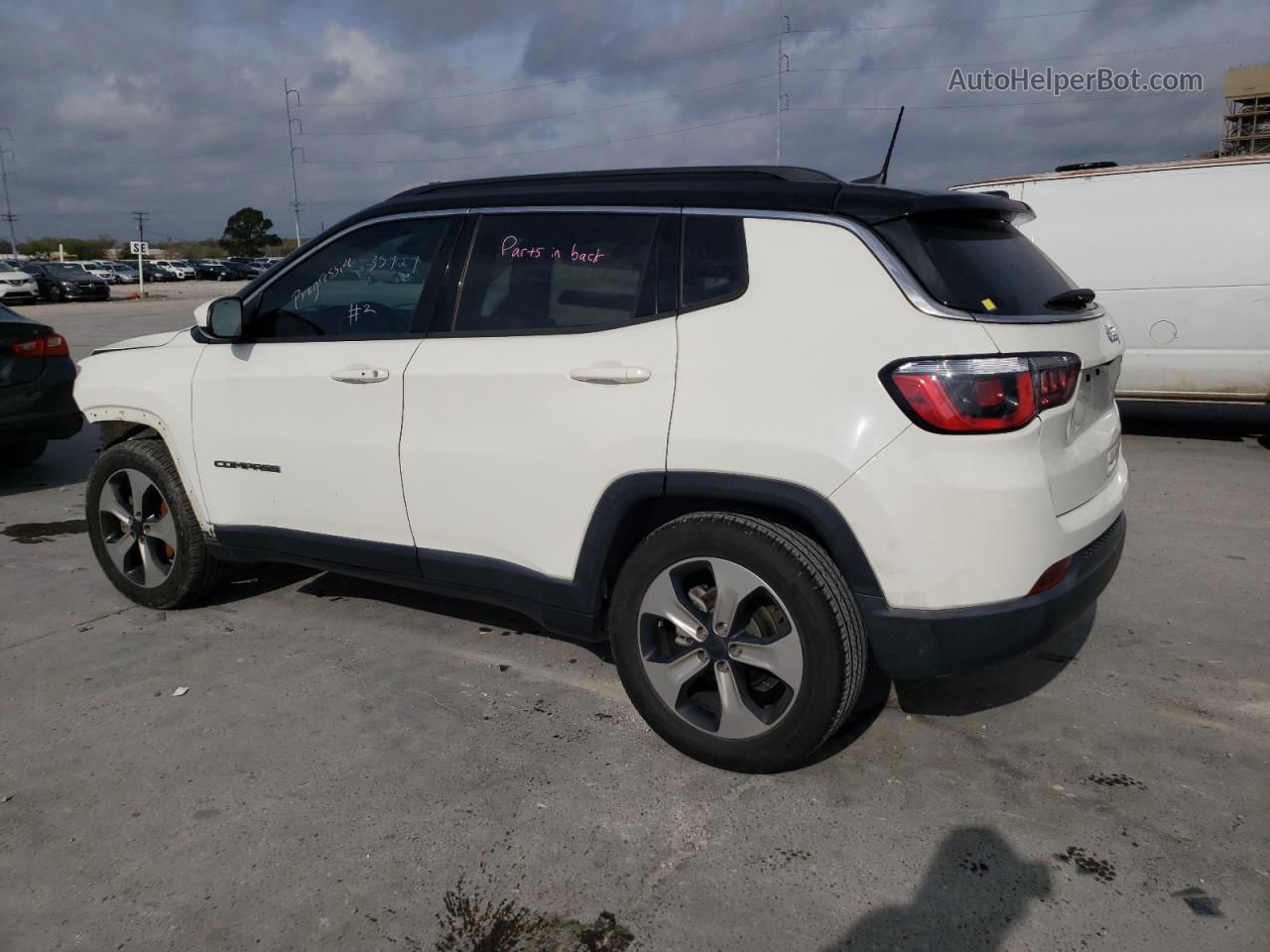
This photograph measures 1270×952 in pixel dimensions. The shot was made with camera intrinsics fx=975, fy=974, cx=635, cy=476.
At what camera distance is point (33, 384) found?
6.96m

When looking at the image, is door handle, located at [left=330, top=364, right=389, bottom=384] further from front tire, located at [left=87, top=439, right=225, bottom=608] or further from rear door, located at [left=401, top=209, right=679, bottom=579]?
front tire, located at [left=87, top=439, right=225, bottom=608]

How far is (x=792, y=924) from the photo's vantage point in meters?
2.39

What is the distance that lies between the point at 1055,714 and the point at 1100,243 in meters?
5.71

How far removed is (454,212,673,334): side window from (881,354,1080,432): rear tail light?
2.77ft

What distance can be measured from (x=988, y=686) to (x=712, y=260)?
192cm

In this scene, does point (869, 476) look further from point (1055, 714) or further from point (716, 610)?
point (1055, 714)

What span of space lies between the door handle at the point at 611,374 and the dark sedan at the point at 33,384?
18.1ft

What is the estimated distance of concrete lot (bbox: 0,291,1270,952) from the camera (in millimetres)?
2430

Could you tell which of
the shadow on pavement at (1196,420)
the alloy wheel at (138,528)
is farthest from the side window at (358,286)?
the shadow on pavement at (1196,420)

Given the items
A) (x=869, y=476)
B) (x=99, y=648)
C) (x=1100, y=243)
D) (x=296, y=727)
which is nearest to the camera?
(x=869, y=476)

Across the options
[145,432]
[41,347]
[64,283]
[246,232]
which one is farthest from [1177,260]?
[246,232]

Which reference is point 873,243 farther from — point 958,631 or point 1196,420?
point 1196,420

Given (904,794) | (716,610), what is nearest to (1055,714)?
(904,794)

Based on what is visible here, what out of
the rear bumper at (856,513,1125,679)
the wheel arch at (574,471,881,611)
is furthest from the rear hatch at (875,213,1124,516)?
the wheel arch at (574,471,881,611)
